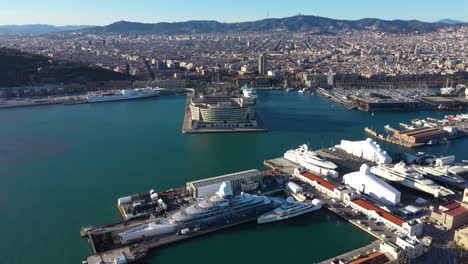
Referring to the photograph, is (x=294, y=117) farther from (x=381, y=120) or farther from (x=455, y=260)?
(x=455, y=260)

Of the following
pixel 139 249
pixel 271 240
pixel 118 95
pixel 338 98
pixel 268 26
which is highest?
pixel 268 26

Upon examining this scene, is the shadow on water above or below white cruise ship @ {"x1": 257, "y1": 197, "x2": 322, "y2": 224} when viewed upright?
below

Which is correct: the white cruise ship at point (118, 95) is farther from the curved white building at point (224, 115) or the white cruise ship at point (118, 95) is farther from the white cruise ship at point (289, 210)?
the white cruise ship at point (289, 210)

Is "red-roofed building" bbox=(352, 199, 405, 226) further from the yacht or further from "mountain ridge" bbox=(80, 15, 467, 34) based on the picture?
"mountain ridge" bbox=(80, 15, 467, 34)

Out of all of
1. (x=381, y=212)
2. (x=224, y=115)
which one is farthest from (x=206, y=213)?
(x=224, y=115)

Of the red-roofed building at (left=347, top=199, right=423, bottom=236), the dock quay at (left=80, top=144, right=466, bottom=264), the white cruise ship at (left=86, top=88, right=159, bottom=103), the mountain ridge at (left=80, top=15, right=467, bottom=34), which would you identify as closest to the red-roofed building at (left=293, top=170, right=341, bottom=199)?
the dock quay at (left=80, top=144, right=466, bottom=264)

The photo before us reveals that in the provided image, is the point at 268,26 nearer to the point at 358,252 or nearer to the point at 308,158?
the point at 308,158
